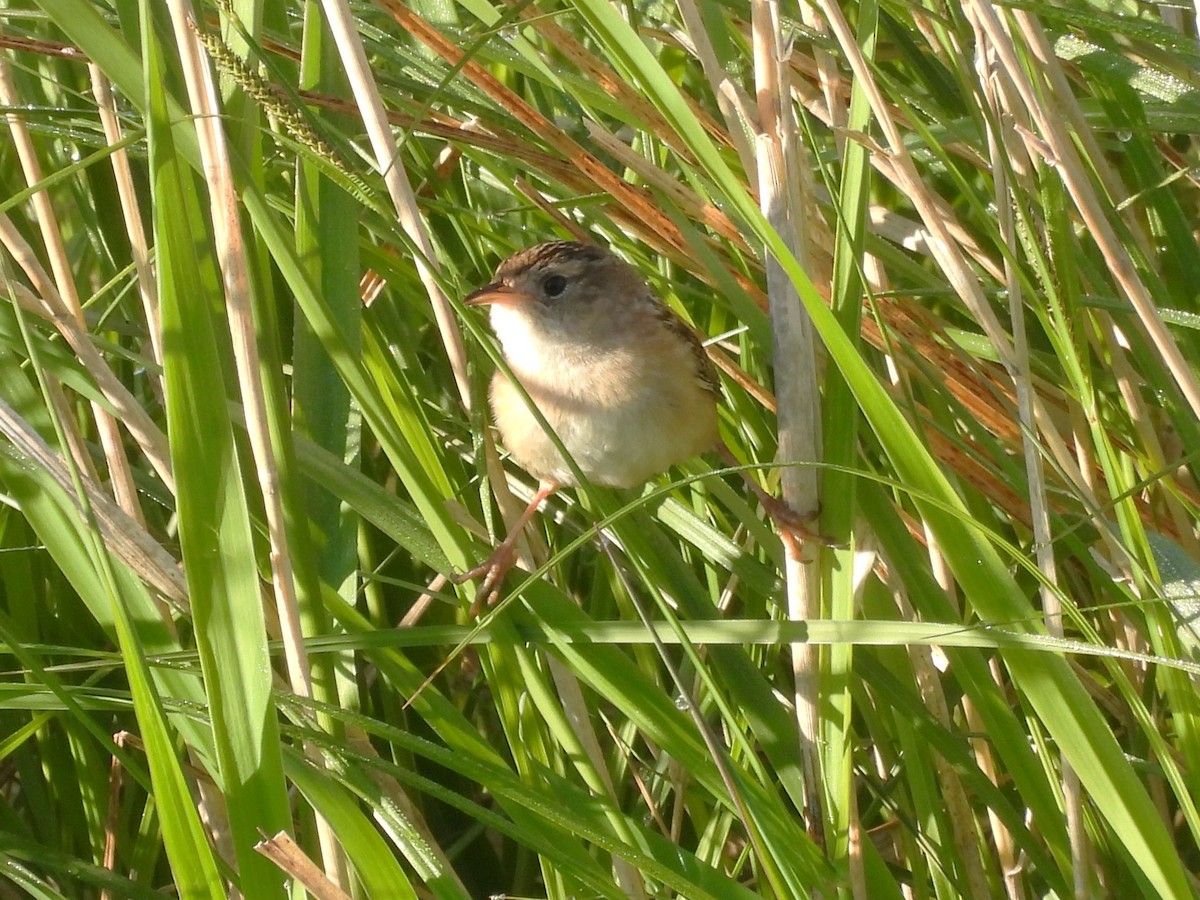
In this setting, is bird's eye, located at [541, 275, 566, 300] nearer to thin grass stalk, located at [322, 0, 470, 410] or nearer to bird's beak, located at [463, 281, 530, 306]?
bird's beak, located at [463, 281, 530, 306]

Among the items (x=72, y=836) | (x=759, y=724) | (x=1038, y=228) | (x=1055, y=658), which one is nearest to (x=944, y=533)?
(x=1055, y=658)

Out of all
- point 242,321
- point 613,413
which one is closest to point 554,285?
point 613,413

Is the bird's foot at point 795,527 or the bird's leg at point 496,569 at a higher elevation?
the bird's foot at point 795,527

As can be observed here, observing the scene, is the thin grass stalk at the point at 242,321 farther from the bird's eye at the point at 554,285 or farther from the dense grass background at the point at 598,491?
the bird's eye at the point at 554,285

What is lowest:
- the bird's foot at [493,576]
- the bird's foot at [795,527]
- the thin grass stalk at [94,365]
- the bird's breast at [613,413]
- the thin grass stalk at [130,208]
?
the bird's foot at [493,576]

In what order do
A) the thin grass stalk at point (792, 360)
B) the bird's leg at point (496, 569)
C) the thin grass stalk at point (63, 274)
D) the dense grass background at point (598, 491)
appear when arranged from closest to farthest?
the dense grass background at point (598, 491)
the thin grass stalk at point (792, 360)
the bird's leg at point (496, 569)
the thin grass stalk at point (63, 274)

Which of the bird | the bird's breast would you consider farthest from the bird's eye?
the bird's breast

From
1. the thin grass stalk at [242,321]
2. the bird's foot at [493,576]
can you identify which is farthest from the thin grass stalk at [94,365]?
the bird's foot at [493,576]

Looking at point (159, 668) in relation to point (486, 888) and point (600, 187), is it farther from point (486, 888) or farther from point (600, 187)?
point (486, 888)
